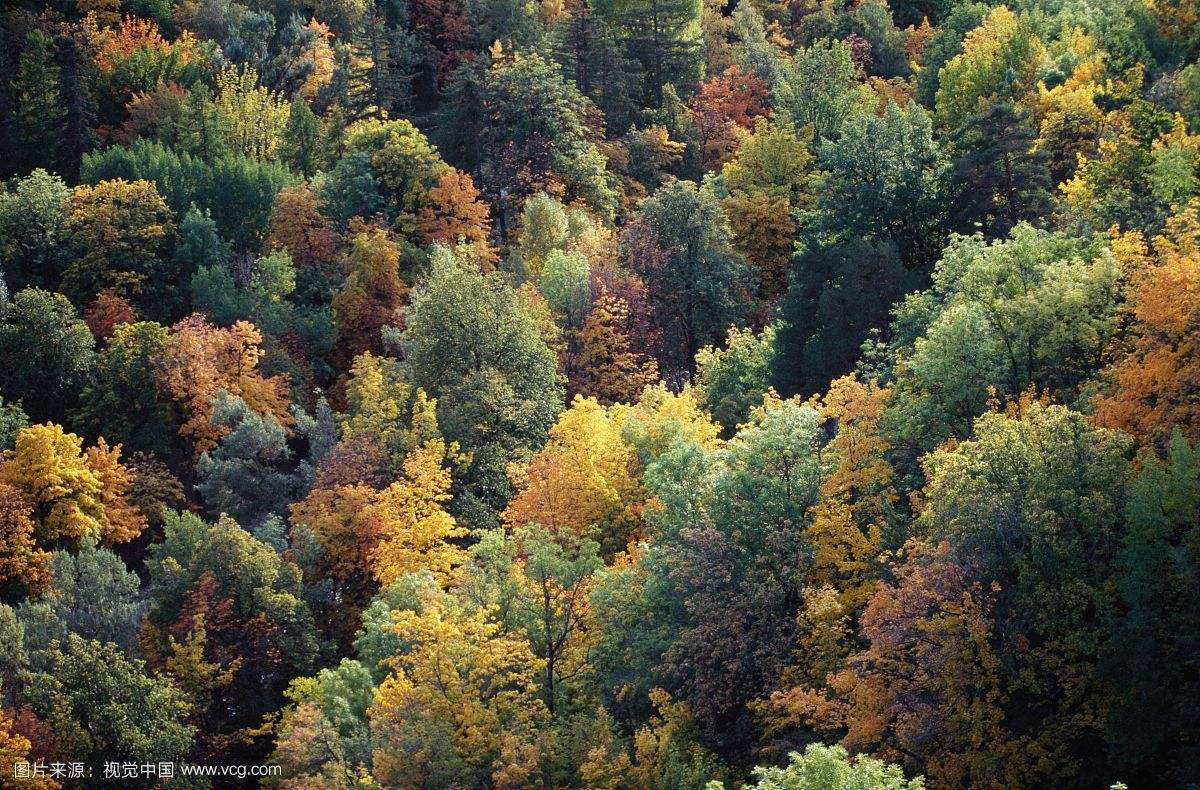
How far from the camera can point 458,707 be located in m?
54.1

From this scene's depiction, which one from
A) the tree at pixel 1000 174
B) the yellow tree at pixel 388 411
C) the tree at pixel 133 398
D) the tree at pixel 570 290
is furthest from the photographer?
the tree at pixel 570 290

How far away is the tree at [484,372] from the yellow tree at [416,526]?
140 inches

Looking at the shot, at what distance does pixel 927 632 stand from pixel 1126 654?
556cm

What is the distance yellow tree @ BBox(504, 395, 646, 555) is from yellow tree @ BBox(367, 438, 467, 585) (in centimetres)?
297

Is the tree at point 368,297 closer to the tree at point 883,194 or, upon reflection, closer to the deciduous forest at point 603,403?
the deciduous forest at point 603,403

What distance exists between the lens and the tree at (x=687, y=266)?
83.2 m

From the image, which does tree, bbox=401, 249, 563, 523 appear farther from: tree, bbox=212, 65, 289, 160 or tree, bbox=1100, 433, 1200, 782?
tree, bbox=212, 65, 289, 160

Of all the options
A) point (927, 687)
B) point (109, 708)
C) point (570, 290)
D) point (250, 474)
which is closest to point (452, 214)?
point (570, 290)

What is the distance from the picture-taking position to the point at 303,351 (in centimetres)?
8994

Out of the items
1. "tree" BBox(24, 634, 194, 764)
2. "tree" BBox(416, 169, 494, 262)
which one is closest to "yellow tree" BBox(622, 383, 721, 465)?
"tree" BBox(24, 634, 194, 764)

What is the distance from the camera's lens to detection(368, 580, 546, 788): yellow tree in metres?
52.0

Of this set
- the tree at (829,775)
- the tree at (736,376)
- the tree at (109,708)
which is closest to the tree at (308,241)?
the tree at (736,376)

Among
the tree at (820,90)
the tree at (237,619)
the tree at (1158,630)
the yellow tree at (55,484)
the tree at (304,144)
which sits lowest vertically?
the tree at (1158,630)

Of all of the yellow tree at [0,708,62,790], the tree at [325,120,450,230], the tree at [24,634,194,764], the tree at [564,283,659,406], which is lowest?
the yellow tree at [0,708,62,790]
